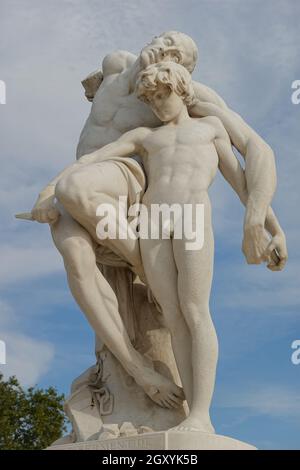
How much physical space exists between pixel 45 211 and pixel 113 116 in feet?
4.36

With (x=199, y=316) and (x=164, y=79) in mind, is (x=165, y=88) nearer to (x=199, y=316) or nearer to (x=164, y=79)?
(x=164, y=79)

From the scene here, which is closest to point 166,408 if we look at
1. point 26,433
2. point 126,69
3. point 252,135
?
point 252,135

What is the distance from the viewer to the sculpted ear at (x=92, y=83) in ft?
25.4

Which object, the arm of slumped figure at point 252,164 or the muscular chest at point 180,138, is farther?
the muscular chest at point 180,138

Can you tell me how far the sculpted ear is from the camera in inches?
305

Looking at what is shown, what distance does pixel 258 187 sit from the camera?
21.5 feet

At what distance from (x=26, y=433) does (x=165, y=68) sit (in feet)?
42.2

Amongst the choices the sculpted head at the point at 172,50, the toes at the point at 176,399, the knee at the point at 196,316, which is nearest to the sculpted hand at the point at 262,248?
the knee at the point at 196,316

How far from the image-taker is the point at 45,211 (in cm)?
638

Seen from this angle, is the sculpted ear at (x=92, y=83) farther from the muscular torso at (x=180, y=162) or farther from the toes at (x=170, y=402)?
the toes at (x=170, y=402)

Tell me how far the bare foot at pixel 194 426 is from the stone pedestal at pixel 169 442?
0.28 ft

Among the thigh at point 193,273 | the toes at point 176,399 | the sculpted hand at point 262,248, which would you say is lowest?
the toes at point 176,399
